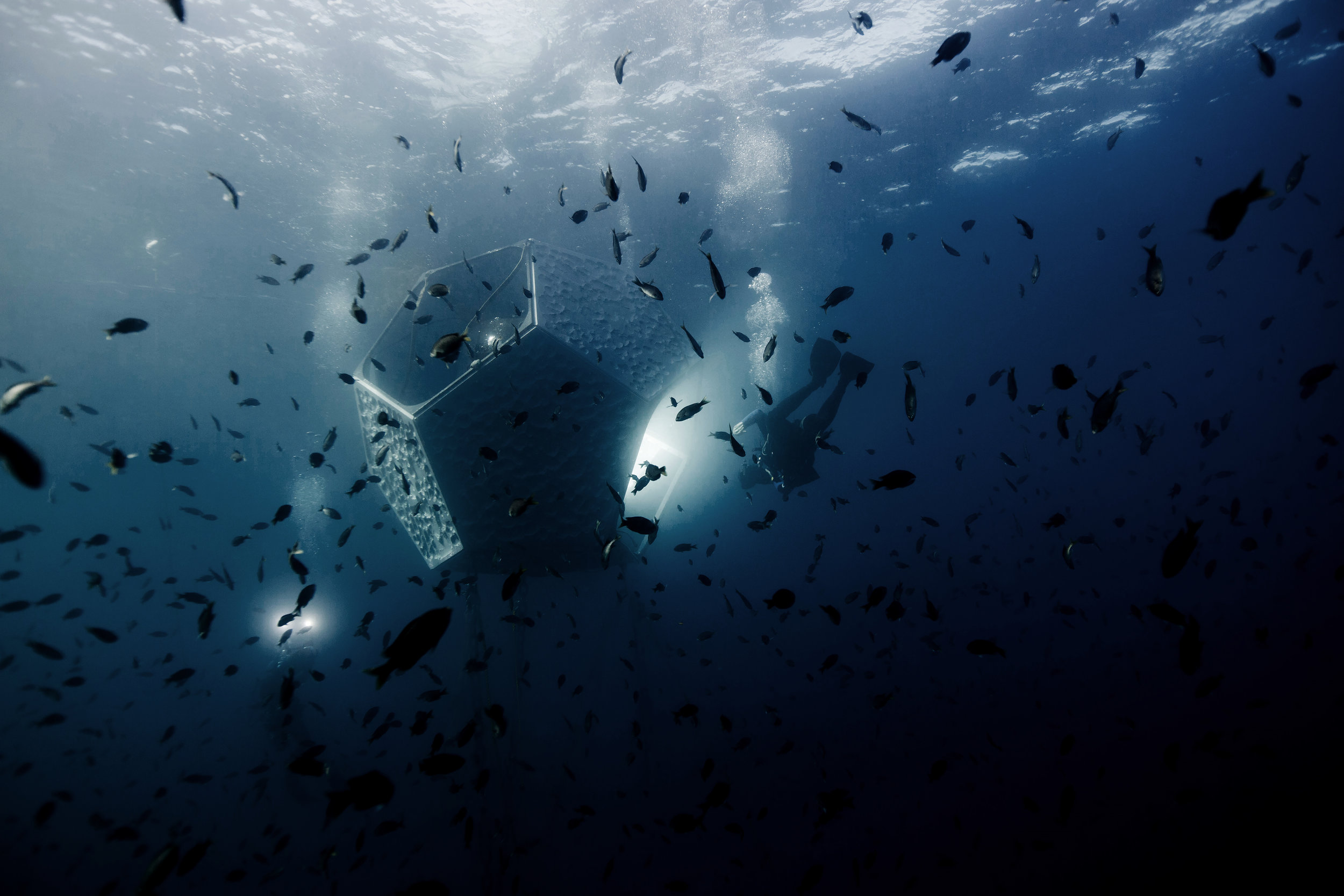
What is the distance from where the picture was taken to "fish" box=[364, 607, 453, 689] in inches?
102

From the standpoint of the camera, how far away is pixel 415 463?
31.5 ft

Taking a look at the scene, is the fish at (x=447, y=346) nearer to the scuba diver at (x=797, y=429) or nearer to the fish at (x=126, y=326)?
the fish at (x=126, y=326)

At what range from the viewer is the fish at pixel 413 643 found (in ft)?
8.46

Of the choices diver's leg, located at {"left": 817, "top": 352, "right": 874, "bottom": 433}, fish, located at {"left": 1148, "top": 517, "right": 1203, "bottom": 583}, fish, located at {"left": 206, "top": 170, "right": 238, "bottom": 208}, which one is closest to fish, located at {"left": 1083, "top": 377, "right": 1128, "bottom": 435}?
fish, located at {"left": 1148, "top": 517, "right": 1203, "bottom": 583}

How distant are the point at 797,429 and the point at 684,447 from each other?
17.2 feet

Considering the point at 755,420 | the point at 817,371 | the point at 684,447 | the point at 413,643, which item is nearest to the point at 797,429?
the point at 755,420

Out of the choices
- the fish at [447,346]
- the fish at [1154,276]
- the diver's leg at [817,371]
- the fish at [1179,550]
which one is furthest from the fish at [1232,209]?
the diver's leg at [817,371]

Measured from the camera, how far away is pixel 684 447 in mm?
16703

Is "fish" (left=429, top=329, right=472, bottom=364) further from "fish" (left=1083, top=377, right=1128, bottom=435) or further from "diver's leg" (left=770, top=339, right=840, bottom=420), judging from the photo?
"diver's leg" (left=770, top=339, right=840, bottom=420)

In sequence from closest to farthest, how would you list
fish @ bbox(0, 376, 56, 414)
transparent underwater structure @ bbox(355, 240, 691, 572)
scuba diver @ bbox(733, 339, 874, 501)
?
1. fish @ bbox(0, 376, 56, 414)
2. transparent underwater structure @ bbox(355, 240, 691, 572)
3. scuba diver @ bbox(733, 339, 874, 501)

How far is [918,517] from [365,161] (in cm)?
4178

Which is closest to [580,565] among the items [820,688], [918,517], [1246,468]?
[820,688]

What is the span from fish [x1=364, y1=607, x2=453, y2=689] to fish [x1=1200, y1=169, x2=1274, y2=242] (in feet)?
15.4

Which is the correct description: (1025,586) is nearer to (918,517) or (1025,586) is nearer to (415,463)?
(918,517)
